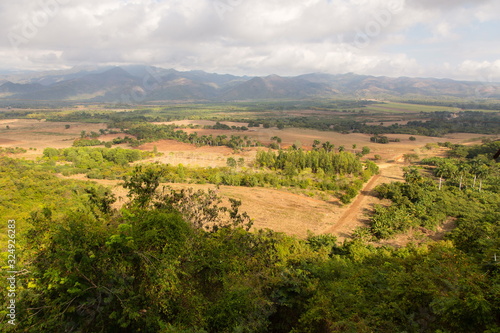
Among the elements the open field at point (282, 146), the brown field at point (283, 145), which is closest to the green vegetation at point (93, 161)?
the open field at point (282, 146)

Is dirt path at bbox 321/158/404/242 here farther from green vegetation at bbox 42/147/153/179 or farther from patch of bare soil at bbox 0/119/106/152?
patch of bare soil at bbox 0/119/106/152

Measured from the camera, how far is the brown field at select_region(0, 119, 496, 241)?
2852 cm

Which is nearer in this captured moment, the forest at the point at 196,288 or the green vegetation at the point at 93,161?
the forest at the point at 196,288

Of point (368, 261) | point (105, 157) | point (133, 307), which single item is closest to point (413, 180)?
point (368, 261)

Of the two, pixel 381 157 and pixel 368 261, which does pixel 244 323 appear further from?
pixel 381 157

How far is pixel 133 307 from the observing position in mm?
7566

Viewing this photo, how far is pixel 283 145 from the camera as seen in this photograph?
73.9 m

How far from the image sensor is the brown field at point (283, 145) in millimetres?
28516

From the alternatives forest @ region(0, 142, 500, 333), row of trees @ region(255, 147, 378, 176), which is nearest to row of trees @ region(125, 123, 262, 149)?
row of trees @ region(255, 147, 378, 176)

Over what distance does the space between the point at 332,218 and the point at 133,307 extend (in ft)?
82.3

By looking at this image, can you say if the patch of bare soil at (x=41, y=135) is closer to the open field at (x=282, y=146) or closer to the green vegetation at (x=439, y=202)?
the open field at (x=282, y=146)

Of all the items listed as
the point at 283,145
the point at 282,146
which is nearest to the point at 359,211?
the point at 282,146

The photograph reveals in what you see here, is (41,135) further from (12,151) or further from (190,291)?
(190,291)

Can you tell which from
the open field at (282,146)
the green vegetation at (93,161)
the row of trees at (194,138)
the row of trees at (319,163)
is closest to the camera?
the open field at (282,146)
